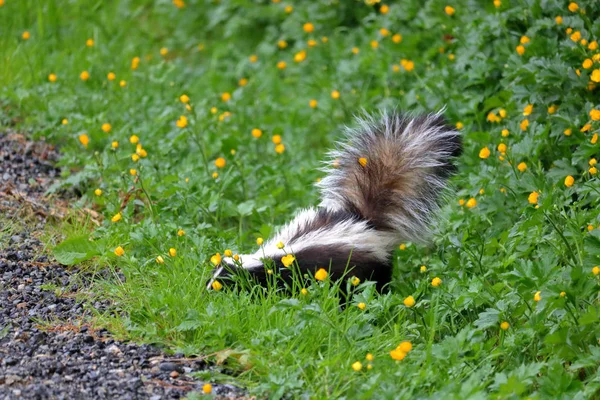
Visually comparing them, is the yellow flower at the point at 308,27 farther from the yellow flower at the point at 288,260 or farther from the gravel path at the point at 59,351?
the yellow flower at the point at 288,260

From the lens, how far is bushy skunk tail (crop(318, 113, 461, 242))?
4.86m

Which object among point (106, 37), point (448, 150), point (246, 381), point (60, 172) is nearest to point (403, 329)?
point (246, 381)

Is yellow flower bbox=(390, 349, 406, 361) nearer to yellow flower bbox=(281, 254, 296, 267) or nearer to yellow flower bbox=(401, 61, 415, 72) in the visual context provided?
yellow flower bbox=(281, 254, 296, 267)

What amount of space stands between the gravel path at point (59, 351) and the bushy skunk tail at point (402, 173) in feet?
4.76

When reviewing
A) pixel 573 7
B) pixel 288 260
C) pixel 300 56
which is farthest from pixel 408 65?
pixel 288 260

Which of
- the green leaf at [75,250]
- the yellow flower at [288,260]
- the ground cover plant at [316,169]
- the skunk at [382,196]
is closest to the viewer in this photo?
the ground cover plant at [316,169]

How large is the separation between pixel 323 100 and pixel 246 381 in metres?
3.69

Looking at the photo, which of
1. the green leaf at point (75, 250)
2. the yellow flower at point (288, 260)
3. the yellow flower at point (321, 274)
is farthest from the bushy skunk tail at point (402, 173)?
the green leaf at point (75, 250)

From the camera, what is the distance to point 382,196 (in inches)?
193

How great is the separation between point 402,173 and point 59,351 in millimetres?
2054

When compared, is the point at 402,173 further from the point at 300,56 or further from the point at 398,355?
the point at 300,56

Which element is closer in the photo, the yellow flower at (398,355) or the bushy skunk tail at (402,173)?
the yellow flower at (398,355)

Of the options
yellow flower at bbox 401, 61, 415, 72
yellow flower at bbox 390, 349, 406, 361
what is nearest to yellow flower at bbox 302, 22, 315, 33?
yellow flower at bbox 401, 61, 415, 72

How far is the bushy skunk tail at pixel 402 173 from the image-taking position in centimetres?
486
